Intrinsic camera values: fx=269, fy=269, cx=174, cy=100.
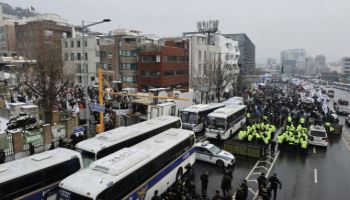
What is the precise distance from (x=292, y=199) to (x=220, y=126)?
10644 millimetres

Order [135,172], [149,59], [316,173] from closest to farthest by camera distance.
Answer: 1. [135,172]
2. [316,173]
3. [149,59]

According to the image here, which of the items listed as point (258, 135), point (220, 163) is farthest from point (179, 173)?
point (258, 135)

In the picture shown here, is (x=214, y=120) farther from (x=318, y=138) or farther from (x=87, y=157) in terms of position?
(x=87, y=157)

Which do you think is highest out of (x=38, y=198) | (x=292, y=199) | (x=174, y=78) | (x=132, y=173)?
(x=174, y=78)

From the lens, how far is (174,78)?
4872 centimetres

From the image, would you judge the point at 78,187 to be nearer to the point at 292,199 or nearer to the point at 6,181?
the point at 6,181

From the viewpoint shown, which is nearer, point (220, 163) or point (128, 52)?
point (220, 163)

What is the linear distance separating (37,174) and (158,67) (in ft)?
113

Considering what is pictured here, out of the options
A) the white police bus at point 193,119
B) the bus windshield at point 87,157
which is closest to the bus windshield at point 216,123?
the white police bus at point 193,119

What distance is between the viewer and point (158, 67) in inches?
1756

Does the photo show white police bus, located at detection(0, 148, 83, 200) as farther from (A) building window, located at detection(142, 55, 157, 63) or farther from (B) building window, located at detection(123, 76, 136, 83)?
(B) building window, located at detection(123, 76, 136, 83)

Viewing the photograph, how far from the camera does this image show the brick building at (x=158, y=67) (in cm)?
4456

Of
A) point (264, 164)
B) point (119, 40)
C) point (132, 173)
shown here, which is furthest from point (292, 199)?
point (119, 40)

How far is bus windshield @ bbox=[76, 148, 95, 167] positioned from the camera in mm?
14016
